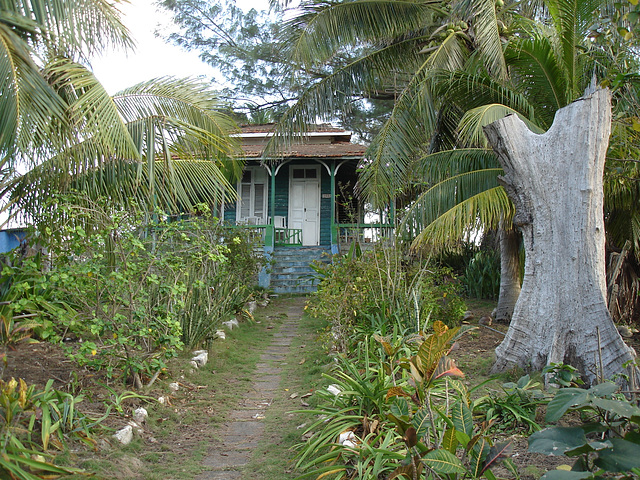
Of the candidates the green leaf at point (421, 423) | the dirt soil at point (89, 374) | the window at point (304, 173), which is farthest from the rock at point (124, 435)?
the window at point (304, 173)

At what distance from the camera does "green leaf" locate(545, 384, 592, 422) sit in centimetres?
250

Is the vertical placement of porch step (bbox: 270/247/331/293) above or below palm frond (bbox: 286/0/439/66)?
below

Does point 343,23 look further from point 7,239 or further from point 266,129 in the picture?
point 266,129

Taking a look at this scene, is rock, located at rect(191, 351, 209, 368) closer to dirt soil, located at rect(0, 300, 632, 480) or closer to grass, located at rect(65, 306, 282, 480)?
grass, located at rect(65, 306, 282, 480)

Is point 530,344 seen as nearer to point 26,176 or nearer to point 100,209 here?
point 100,209

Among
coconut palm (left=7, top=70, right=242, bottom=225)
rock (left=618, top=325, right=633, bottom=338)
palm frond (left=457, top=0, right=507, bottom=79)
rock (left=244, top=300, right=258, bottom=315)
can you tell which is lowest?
rock (left=244, top=300, right=258, bottom=315)

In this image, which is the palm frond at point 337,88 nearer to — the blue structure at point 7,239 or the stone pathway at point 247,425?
the stone pathway at point 247,425

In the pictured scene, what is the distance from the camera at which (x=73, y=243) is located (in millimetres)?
5117

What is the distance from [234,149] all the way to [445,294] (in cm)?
416

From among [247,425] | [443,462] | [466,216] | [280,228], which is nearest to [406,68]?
[466,216]

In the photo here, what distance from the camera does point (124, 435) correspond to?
4457mm

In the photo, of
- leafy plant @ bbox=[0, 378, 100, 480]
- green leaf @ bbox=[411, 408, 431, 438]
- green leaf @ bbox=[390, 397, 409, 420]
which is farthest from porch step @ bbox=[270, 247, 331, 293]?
green leaf @ bbox=[411, 408, 431, 438]

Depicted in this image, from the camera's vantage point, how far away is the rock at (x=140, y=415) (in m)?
4.89

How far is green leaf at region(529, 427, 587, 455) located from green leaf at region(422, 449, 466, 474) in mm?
399
